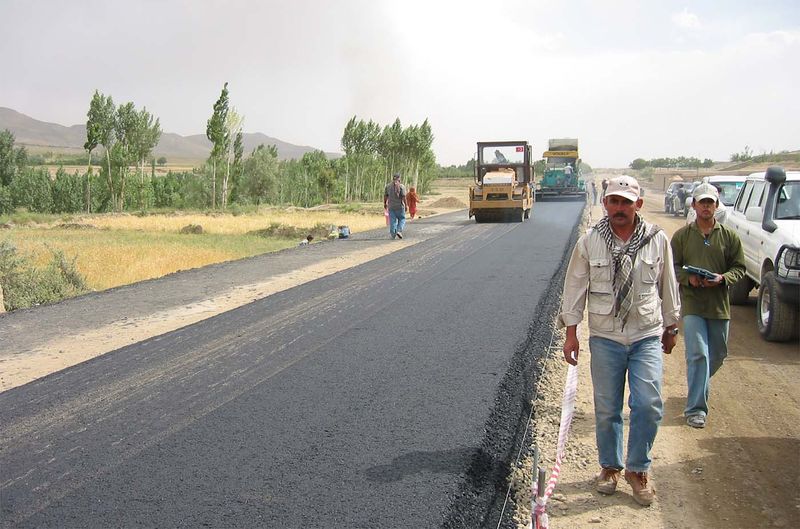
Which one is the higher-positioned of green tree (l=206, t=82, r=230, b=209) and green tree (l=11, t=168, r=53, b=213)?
green tree (l=206, t=82, r=230, b=209)

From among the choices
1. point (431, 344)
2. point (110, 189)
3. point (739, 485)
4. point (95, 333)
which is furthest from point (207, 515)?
point (110, 189)

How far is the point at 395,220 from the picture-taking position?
68.4ft

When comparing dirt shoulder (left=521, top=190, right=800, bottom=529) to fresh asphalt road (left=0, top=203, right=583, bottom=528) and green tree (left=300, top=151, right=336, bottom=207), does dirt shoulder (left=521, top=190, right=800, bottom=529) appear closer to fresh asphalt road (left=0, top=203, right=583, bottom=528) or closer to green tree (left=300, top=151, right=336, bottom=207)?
fresh asphalt road (left=0, top=203, right=583, bottom=528)

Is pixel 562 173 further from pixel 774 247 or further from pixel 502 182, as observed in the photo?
pixel 774 247

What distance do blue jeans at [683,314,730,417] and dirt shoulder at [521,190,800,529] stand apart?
21 cm

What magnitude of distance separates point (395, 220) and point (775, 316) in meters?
13.9

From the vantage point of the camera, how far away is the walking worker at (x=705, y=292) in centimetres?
539

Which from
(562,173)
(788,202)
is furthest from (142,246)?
(562,173)

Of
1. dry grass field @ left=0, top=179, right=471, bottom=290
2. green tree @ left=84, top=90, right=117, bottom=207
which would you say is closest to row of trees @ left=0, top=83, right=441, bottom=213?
green tree @ left=84, top=90, right=117, bottom=207

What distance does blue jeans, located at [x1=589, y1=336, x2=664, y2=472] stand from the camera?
411cm

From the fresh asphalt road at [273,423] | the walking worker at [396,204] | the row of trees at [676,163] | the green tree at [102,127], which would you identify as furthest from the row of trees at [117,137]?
the row of trees at [676,163]

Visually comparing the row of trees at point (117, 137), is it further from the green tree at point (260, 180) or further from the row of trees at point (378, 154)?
the row of trees at point (378, 154)

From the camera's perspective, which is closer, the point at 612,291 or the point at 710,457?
the point at 612,291

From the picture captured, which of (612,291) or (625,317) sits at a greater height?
(612,291)
